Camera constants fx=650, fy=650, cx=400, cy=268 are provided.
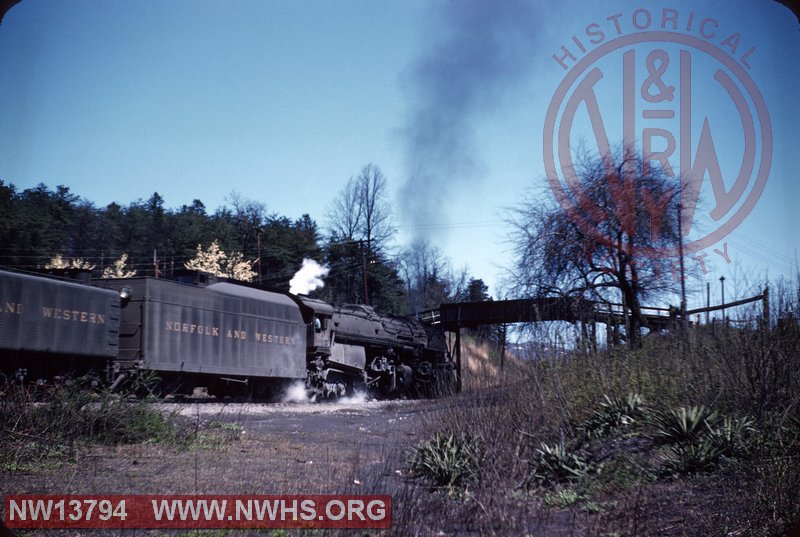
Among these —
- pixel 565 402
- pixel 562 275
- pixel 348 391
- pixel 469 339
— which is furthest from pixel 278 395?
pixel 469 339

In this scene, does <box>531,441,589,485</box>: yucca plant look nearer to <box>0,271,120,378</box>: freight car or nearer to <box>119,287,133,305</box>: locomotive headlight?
<box>0,271,120,378</box>: freight car

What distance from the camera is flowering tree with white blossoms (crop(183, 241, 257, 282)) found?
51344mm

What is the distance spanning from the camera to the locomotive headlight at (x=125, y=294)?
17.4 metres

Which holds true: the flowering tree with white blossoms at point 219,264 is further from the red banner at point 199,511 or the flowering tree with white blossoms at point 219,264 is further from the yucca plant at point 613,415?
the red banner at point 199,511

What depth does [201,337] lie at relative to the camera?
1948 cm

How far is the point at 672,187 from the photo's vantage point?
690 inches

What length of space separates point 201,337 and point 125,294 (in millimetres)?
2823

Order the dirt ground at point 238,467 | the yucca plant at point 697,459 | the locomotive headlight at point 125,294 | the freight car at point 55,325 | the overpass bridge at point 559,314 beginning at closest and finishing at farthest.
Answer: the dirt ground at point 238,467
the yucca plant at point 697,459
the overpass bridge at point 559,314
the freight car at point 55,325
the locomotive headlight at point 125,294

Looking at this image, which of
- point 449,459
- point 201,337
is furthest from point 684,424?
point 201,337

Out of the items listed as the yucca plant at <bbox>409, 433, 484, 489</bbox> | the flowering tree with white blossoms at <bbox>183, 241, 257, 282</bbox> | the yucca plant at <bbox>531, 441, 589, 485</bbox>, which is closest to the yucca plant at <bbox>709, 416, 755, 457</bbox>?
the yucca plant at <bbox>531, 441, 589, 485</bbox>

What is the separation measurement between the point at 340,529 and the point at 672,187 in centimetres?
1513

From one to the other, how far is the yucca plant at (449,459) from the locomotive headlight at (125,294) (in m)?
11.6

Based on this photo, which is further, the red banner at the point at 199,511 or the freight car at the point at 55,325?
the freight car at the point at 55,325

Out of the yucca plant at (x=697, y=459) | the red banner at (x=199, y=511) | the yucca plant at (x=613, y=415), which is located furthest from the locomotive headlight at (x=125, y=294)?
the yucca plant at (x=697, y=459)
